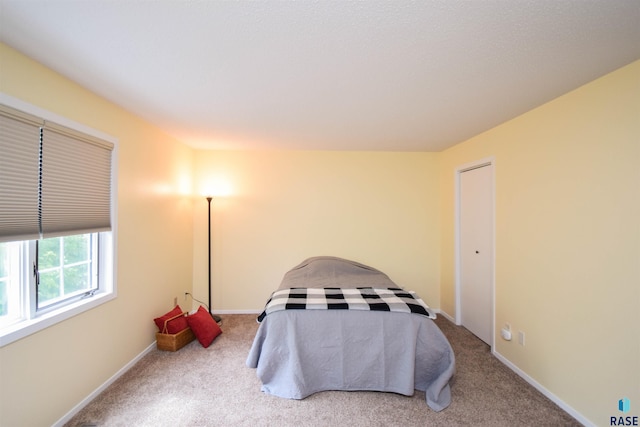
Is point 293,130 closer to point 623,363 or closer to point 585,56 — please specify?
point 585,56

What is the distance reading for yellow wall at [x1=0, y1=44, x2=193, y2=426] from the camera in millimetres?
1473

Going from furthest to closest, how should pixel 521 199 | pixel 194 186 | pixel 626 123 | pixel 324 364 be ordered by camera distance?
pixel 194 186 → pixel 521 199 → pixel 324 364 → pixel 626 123

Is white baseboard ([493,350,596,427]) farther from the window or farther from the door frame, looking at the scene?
the window

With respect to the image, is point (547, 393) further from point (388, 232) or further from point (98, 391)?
point (98, 391)

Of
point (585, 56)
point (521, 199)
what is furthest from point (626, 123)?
point (521, 199)

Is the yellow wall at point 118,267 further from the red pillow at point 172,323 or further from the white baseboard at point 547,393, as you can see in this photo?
the white baseboard at point 547,393

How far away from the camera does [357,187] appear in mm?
3752

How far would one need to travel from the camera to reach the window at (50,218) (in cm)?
143

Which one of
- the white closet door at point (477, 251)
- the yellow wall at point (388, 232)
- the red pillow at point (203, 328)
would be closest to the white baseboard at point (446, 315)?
the yellow wall at point (388, 232)

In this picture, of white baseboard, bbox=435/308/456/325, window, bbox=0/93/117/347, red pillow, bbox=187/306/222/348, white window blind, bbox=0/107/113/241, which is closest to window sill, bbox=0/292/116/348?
window, bbox=0/93/117/347

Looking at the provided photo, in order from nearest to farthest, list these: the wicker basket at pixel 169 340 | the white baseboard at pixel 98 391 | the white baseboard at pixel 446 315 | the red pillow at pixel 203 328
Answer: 1. the white baseboard at pixel 98 391
2. the wicker basket at pixel 169 340
3. the red pillow at pixel 203 328
4. the white baseboard at pixel 446 315

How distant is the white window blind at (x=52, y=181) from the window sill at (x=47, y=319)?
1.68 feet

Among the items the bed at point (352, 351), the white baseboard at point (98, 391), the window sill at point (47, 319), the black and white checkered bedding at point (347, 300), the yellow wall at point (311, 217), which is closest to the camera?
the window sill at point (47, 319)

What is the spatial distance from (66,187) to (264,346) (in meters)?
1.84
